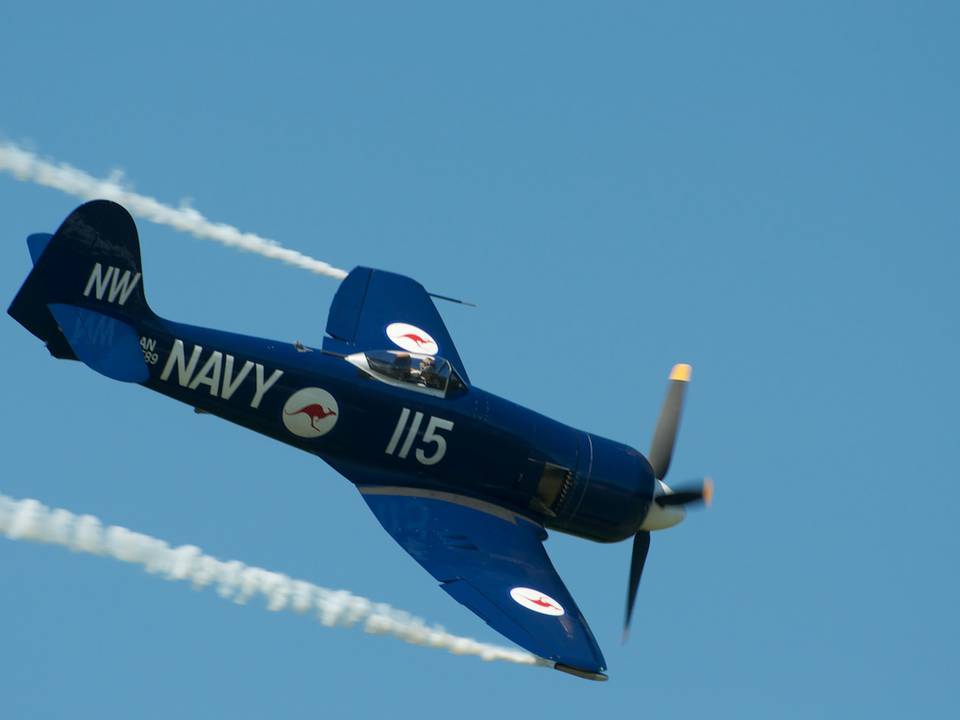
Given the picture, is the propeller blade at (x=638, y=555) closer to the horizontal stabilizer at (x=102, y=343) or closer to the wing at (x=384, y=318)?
the wing at (x=384, y=318)

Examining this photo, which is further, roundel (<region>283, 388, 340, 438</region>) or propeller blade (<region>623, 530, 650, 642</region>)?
propeller blade (<region>623, 530, 650, 642</region>)

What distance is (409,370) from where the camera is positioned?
21.6m

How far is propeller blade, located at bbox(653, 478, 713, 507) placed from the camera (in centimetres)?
2280

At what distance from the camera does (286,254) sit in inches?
991

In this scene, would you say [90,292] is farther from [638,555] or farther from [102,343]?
[638,555]

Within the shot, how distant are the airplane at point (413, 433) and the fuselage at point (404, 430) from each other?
0.02m

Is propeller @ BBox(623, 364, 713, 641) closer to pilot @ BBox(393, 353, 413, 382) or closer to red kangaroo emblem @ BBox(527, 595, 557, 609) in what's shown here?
red kangaroo emblem @ BBox(527, 595, 557, 609)

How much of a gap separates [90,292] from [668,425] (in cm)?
716

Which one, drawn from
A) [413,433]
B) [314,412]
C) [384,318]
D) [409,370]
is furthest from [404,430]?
[384,318]

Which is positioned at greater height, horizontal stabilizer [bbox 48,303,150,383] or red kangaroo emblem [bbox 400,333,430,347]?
red kangaroo emblem [bbox 400,333,430,347]

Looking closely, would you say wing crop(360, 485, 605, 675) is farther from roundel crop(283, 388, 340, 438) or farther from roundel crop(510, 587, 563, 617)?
roundel crop(283, 388, 340, 438)

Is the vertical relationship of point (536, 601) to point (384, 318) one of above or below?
below

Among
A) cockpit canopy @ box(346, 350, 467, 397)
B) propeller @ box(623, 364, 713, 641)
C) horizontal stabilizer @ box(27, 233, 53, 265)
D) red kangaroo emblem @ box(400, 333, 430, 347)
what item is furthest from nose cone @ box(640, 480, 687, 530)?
horizontal stabilizer @ box(27, 233, 53, 265)

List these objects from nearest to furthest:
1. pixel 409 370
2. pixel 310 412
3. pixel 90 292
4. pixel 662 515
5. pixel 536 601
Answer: pixel 90 292 → pixel 536 601 → pixel 310 412 → pixel 409 370 → pixel 662 515
